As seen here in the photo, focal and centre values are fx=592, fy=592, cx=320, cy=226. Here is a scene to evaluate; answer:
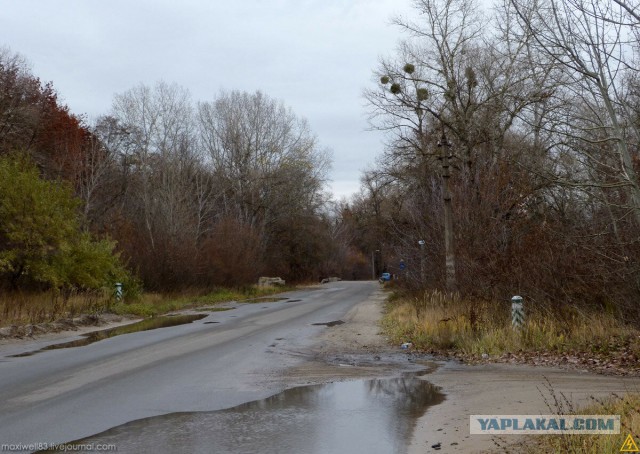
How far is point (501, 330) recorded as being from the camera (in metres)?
14.0

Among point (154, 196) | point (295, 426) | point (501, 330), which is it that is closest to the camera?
point (295, 426)

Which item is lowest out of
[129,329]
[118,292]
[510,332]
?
[129,329]

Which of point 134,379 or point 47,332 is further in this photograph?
point 47,332

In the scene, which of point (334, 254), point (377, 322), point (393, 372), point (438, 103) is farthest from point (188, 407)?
point (334, 254)

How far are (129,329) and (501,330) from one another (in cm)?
1198

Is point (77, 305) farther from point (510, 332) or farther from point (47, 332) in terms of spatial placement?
point (510, 332)

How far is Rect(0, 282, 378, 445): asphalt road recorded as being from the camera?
7.73 meters

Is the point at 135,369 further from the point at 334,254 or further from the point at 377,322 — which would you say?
the point at 334,254

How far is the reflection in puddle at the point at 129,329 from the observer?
15375mm

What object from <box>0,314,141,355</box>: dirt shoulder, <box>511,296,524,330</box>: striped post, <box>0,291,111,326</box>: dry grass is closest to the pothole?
<box>0,314,141,355</box>: dirt shoulder

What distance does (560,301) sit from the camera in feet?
48.0

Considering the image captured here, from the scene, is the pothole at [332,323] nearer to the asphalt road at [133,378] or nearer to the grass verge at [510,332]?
the asphalt road at [133,378]

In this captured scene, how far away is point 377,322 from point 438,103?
14459 mm

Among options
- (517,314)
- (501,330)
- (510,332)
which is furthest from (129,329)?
(517,314)
